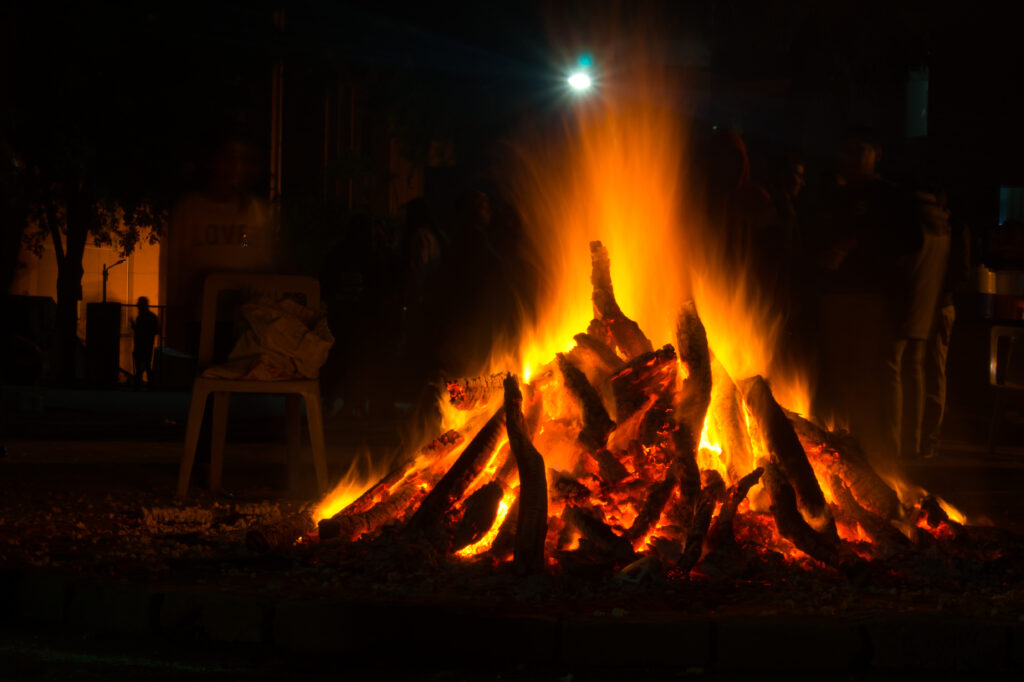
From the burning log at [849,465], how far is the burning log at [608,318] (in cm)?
89

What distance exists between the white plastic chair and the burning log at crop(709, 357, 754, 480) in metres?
2.37

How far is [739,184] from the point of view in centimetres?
774

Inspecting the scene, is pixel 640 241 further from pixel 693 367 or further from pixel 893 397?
pixel 893 397

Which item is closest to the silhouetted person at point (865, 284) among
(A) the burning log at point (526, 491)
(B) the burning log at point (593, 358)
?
(B) the burning log at point (593, 358)

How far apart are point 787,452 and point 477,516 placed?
1562mm

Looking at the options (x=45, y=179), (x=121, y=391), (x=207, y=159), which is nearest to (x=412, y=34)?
(x=45, y=179)

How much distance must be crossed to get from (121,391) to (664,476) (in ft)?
45.1

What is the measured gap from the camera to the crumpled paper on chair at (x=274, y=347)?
7.20m

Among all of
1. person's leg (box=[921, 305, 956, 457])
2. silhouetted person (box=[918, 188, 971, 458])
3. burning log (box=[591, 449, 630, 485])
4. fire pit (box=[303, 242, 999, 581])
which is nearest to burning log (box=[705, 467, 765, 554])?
fire pit (box=[303, 242, 999, 581])

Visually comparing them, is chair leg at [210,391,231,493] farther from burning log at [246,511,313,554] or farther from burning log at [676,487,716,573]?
burning log at [676,487,716,573]

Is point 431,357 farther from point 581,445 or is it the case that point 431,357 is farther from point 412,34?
point 412,34

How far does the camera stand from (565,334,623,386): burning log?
6.48 metres

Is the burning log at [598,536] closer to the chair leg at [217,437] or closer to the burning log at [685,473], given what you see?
the burning log at [685,473]

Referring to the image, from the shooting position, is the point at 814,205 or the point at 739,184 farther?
the point at 814,205
